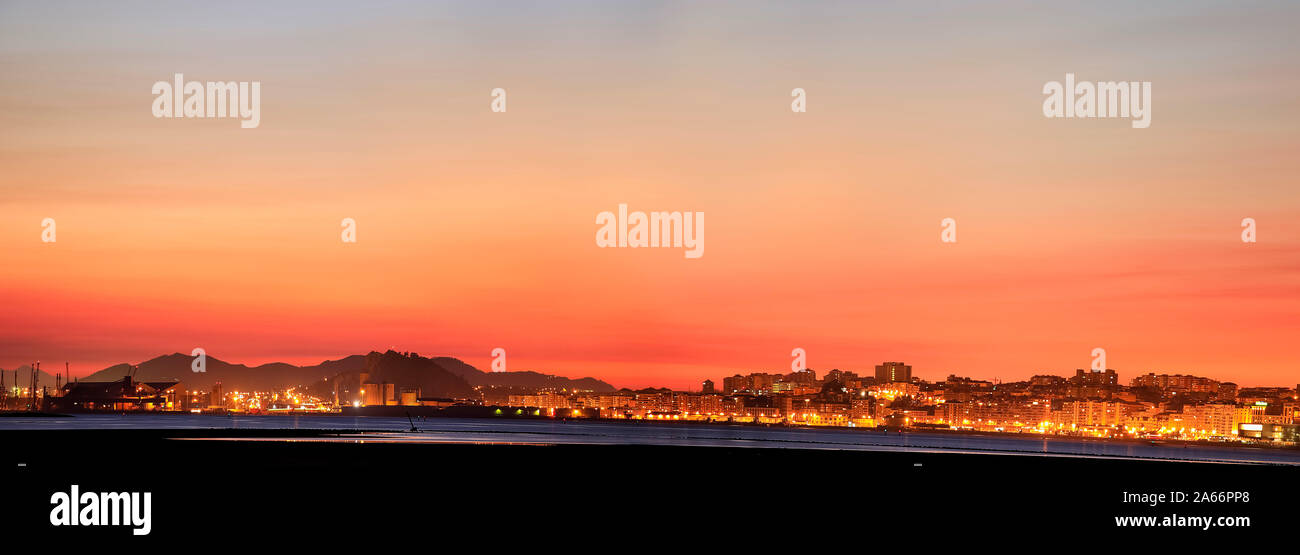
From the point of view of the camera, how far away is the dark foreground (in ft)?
127
